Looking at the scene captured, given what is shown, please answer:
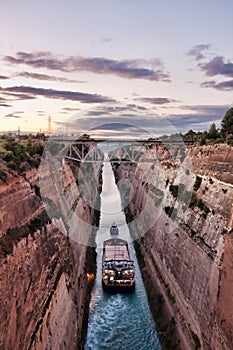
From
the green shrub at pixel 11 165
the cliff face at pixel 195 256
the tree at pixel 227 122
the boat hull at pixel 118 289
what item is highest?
the tree at pixel 227 122

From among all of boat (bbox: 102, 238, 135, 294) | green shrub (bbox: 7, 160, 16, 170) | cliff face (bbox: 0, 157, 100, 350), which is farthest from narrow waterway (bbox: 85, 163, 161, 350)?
green shrub (bbox: 7, 160, 16, 170)

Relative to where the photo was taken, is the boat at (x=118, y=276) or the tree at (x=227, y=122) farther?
the tree at (x=227, y=122)

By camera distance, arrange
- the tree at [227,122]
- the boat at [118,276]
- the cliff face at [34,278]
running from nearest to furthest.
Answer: the cliff face at [34,278] < the boat at [118,276] < the tree at [227,122]

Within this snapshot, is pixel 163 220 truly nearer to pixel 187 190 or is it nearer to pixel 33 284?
pixel 187 190

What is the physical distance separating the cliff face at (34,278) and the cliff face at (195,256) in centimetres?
337

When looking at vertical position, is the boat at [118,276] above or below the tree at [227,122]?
below

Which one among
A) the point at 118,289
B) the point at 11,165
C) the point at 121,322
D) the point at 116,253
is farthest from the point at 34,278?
the point at 116,253

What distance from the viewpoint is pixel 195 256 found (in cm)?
1398

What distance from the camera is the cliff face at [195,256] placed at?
11414 mm

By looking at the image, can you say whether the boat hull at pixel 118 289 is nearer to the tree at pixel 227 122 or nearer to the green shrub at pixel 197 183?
the green shrub at pixel 197 183

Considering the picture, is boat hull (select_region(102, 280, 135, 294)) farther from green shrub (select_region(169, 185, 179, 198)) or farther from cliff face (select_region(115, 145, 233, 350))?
green shrub (select_region(169, 185, 179, 198))

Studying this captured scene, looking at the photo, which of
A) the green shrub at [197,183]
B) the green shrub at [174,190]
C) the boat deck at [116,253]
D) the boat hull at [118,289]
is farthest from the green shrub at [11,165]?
the green shrub at [174,190]

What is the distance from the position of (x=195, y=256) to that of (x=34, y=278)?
5872mm

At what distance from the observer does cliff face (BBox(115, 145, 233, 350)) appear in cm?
1141
